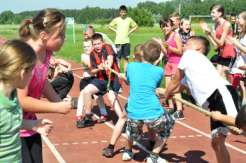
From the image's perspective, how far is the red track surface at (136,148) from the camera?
6977 millimetres

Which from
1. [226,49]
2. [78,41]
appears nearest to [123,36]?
[226,49]

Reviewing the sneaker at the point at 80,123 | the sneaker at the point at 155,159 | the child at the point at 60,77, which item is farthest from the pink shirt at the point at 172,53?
the sneaker at the point at 155,159

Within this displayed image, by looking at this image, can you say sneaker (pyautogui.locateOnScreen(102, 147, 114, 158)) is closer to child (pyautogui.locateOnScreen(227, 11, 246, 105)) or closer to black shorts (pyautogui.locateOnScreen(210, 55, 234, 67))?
child (pyautogui.locateOnScreen(227, 11, 246, 105))

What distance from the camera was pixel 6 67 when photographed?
3.16 meters

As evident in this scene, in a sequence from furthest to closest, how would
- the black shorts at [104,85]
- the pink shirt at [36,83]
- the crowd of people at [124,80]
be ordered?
the black shorts at [104,85]
the pink shirt at [36,83]
the crowd of people at [124,80]

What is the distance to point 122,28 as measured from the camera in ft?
50.3

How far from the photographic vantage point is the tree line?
65375 mm

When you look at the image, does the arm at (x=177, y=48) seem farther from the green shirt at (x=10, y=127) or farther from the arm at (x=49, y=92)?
the green shirt at (x=10, y=127)

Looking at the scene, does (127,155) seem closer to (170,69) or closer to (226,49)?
(170,69)

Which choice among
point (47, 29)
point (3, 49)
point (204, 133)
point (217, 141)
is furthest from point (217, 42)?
point (3, 49)

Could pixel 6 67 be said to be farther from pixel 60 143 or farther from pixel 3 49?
pixel 60 143

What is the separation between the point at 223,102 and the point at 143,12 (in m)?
61.0

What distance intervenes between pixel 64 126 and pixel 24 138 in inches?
200

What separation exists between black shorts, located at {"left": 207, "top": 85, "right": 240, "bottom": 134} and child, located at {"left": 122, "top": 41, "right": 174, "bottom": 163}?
93 centimetres
